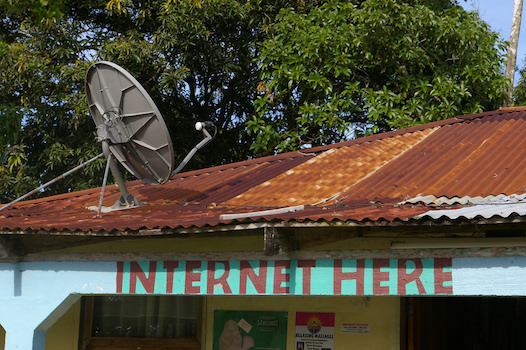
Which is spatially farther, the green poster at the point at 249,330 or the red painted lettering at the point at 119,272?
the green poster at the point at 249,330

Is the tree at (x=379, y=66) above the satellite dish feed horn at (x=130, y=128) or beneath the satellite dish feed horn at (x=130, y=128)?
above

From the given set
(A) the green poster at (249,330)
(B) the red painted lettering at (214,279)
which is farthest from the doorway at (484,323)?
(B) the red painted lettering at (214,279)

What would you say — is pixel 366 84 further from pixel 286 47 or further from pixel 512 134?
pixel 512 134

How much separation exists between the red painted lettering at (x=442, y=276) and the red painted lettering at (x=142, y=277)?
98.9 inches

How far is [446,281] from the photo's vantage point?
5234 millimetres

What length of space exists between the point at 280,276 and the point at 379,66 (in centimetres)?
968

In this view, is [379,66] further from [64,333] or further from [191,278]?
[191,278]

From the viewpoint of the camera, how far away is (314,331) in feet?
25.6

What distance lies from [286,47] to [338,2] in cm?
164

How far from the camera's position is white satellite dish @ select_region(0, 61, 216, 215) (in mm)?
7289

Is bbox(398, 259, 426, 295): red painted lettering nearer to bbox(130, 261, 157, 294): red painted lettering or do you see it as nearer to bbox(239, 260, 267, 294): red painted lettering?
bbox(239, 260, 267, 294): red painted lettering

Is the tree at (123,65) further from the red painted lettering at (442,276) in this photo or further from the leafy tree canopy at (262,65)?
the red painted lettering at (442,276)

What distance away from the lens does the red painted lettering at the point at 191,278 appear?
624cm

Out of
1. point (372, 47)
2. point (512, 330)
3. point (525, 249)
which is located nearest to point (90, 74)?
point (525, 249)
